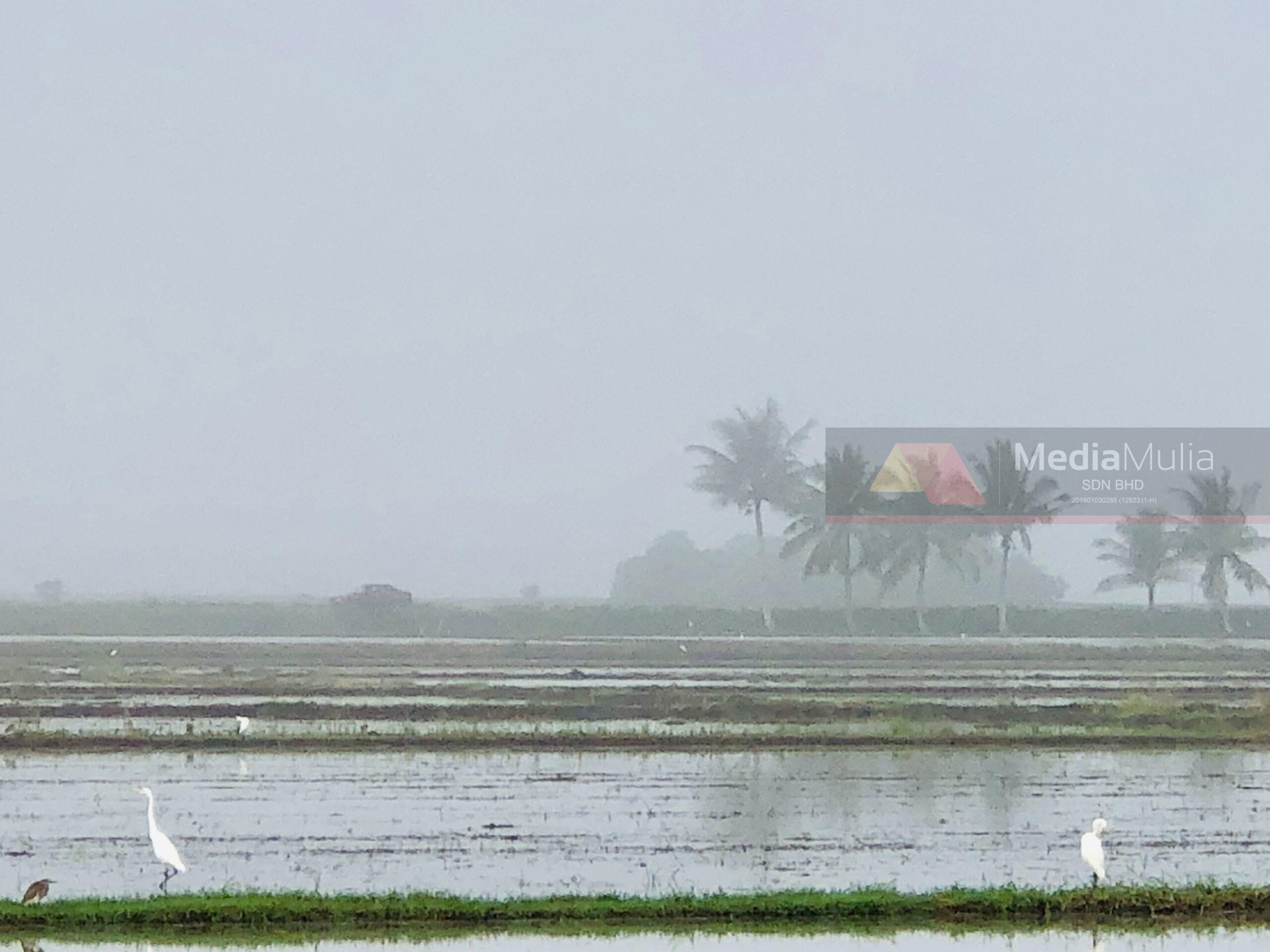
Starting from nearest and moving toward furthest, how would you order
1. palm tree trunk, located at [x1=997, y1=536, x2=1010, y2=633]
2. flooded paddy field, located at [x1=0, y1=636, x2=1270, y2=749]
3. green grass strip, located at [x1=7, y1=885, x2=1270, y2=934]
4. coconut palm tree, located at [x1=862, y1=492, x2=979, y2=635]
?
1. green grass strip, located at [x1=7, y1=885, x2=1270, y2=934]
2. flooded paddy field, located at [x1=0, y1=636, x2=1270, y2=749]
3. palm tree trunk, located at [x1=997, y1=536, x2=1010, y2=633]
4. coconut palm tree, located at [x1=862, y1=492, x2=979, y2=635]

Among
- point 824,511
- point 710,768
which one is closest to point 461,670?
point 710,768

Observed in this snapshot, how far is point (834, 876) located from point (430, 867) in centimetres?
290

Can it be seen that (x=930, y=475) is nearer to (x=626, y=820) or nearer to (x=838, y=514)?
(x=838, y=514)

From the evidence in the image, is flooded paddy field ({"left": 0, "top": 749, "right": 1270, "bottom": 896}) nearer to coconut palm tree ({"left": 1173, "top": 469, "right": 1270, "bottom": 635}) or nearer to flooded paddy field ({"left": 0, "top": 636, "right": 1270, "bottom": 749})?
flooded paddy field ({"left": 0, "top": 636, "right": 1270, "bottom": 749})

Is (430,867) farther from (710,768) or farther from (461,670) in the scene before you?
(461,670)

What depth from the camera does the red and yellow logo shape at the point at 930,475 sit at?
6334 centimetres

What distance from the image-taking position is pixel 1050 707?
84.4 feet

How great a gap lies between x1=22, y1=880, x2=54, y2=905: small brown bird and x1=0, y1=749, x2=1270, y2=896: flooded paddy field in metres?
0.78

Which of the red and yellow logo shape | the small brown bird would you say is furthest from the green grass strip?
the red and yellow logo shape

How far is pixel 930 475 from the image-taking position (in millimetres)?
64188

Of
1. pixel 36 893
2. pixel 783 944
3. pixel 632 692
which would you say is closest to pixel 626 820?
pixel 783 944

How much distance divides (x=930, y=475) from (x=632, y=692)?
37.4 metres

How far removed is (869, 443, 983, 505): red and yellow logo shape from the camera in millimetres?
63344

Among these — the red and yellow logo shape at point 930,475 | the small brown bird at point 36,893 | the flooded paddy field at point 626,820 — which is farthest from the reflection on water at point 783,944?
the red and yellow logo shape at point 930,475
